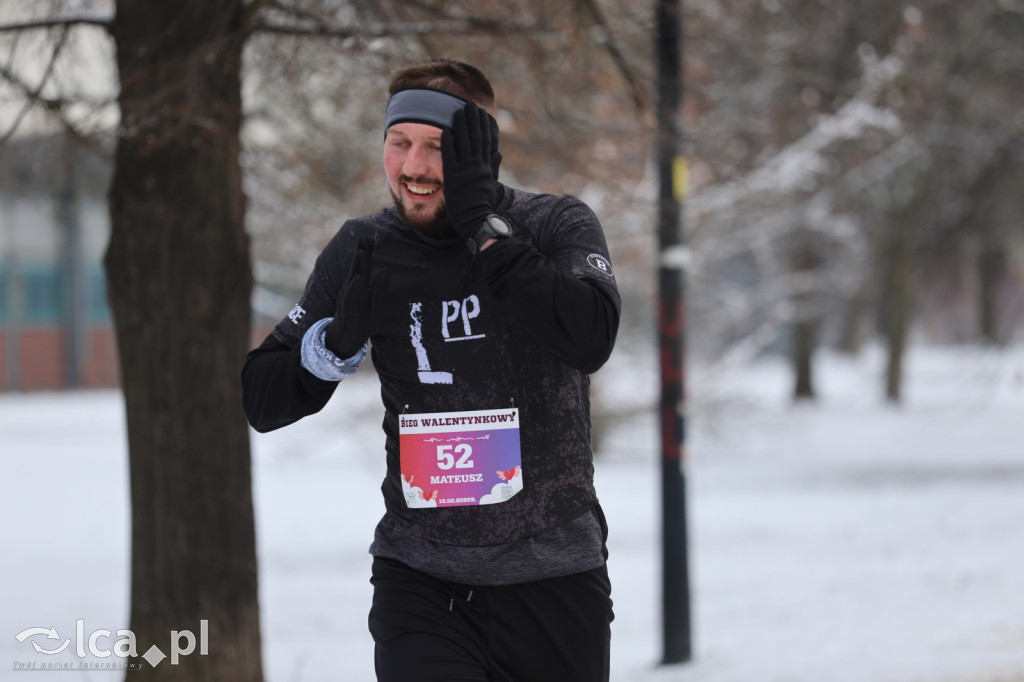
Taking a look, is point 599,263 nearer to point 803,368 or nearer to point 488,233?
point 488,233

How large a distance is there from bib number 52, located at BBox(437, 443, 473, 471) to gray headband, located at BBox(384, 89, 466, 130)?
656mm

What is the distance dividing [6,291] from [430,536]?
111 ft

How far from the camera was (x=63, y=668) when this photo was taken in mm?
5832

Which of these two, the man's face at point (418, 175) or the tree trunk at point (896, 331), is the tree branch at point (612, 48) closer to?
the man's face at point (418, 175)

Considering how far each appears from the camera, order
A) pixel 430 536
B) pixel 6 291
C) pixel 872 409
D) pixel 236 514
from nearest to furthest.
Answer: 1. pixel 430 536
2. pixel 236 514
3. pixel 872 409
4. pixel 6 291

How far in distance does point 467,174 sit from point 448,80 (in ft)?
0.92

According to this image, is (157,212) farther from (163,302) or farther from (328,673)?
(328,673)

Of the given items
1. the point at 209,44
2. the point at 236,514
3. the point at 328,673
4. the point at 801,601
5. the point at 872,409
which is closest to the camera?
the point at 209,44

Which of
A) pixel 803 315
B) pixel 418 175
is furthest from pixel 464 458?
pixel 803 315

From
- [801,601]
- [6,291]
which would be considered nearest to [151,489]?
[801,601]

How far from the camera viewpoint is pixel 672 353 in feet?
22.7

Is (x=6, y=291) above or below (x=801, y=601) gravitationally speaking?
above

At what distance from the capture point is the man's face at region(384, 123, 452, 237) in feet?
8.59

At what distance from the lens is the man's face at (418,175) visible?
2.62 metres
